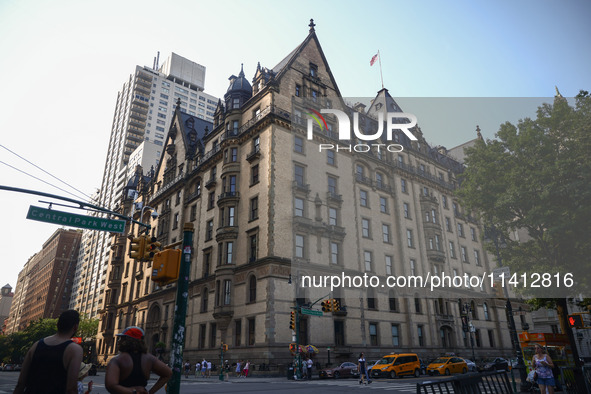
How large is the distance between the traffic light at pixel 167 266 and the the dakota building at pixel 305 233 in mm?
23865

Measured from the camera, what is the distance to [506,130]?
987 inches

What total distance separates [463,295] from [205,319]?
110ft

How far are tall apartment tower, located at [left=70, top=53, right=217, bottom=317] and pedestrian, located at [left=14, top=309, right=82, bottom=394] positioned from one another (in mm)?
112528

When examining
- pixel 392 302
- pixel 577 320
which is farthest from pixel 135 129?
pixel 577 320

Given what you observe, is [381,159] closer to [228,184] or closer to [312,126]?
[312,126]

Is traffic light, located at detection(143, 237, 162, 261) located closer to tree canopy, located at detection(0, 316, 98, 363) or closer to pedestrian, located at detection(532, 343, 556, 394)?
pedestrian, located at detection(532, 343, 556, 394)

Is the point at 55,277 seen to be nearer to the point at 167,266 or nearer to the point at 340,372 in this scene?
the point at 340,372

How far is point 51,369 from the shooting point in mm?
4879

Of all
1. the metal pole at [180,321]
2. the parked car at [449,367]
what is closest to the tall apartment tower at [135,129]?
the parked car at [449,367]

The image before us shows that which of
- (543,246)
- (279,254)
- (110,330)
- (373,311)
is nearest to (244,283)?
(279,254)

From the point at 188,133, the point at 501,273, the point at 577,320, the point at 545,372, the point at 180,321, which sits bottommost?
the point at 545,372

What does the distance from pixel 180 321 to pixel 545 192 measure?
69.2 ft

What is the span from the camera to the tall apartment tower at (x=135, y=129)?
11438 cm

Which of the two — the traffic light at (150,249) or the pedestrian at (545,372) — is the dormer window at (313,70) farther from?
the pedestrian at (545,372)
